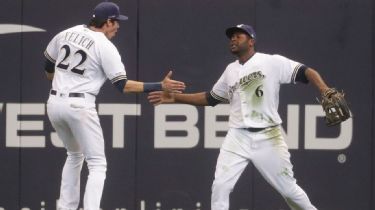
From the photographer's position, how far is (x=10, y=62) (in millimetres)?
9820

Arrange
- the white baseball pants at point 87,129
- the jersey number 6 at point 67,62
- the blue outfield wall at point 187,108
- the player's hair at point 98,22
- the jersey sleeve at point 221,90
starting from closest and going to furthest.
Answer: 1. the white baseball pants at point 87,129
2. the jersey number 6 at point 67,62
3. the player's hair at point 98,22
4. the jersey sleeve at point 221,90
5. the blue outfield wall at point 187,108

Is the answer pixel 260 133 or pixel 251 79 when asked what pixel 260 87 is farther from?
pixel 260 133

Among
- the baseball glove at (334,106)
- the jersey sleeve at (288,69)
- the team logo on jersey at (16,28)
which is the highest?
the team logo on jersey at (16,28)

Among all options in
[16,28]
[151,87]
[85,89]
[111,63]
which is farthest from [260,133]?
[16,28]

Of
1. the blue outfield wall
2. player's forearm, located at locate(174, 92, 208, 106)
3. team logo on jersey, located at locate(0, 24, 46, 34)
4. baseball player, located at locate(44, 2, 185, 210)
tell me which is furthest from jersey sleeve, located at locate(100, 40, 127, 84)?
team logo on jersey, located at locate(0, 24, 46, 34)

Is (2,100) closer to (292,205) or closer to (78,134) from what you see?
(78,134)

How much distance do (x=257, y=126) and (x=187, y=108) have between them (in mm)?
1691

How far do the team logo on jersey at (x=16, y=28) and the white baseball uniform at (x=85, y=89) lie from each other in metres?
1.84

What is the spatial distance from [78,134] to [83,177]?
213 centimetres

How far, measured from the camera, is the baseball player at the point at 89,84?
7820 millimetres

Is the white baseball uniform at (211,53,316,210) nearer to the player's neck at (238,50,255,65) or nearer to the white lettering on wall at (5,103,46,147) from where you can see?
the player's neck at (238,50,255,65)

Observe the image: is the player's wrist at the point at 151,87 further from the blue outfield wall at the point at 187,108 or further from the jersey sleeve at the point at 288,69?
the blue outfield wall at the point at 187,108

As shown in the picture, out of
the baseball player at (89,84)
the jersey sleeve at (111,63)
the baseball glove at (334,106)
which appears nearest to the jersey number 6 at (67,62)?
the baseball player at (89,84)

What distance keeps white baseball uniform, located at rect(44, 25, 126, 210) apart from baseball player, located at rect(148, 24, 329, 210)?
1.02 m
